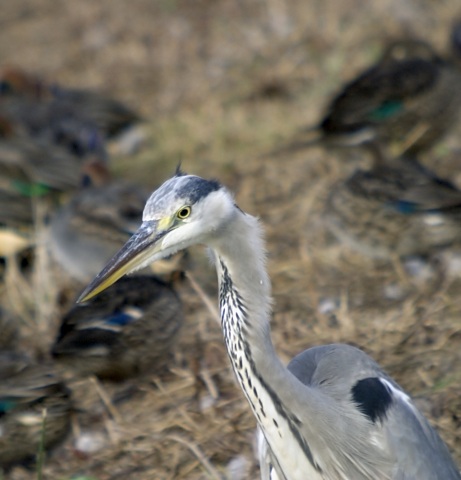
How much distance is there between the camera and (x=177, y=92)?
431 inches

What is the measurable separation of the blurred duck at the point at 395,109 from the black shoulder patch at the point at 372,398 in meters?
4.15

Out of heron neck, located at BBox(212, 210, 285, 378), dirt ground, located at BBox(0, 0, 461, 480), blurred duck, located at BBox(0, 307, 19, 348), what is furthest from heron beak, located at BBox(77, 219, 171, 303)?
blurred duck, located at BBox(0, 307, 19, 348)

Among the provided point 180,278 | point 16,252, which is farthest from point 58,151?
point 180,278

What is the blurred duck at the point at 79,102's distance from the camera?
33.9ft

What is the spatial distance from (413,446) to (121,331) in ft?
7.34

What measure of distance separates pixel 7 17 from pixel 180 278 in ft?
25.0

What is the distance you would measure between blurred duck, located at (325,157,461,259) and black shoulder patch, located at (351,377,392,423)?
8.79 feet

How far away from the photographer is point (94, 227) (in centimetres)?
723

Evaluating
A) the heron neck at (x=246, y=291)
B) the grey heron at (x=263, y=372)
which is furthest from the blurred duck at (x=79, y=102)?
the heron neck at (x=246, y=291)

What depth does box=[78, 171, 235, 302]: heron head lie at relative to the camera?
3756 mm

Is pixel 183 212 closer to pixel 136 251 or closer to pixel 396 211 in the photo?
pixel 136 251

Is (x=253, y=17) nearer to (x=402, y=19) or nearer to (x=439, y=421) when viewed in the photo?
(x=402, y=19)

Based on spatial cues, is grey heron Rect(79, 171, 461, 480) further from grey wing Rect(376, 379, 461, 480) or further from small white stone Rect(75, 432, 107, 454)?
small white stone Rect(75, 432, 107, 454)

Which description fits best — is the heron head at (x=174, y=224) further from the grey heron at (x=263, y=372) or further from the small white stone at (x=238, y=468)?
the small white stone at (x=238, y=468)
